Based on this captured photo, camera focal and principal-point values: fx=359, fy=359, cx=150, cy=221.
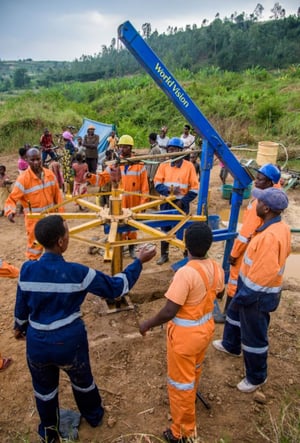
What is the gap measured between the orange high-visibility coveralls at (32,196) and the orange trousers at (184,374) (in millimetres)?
2297

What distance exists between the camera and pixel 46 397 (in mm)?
2393

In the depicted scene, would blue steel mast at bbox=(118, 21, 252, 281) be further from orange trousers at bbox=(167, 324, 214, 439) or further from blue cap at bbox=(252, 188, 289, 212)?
orange trousers at bbox=(167, 324, 214, 439)

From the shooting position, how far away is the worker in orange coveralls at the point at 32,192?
13.5 feet

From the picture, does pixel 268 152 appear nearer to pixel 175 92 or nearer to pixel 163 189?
pixel 163 189

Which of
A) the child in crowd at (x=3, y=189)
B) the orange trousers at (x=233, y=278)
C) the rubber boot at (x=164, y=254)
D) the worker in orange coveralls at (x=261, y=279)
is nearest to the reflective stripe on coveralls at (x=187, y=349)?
the worker in orange coveralls at (x=261, y=279)

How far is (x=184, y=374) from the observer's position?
7.66ft

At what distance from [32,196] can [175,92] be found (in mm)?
2086

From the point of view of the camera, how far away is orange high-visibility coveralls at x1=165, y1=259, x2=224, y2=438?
2203 mm

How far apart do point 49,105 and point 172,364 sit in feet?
63.0

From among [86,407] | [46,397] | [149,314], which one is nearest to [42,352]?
[46,397]

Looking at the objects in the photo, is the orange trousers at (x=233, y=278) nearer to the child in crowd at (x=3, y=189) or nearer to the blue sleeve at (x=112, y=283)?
the blue sleeve at (x=112, y=283)

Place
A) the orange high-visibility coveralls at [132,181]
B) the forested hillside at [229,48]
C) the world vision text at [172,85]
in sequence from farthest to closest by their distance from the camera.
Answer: the forested hillside at [229,48] < the orange high-visibility coveralls at [132,181] < the world vision text at [172,85]

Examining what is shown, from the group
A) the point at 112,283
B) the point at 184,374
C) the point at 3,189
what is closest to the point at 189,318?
the point at 184,374

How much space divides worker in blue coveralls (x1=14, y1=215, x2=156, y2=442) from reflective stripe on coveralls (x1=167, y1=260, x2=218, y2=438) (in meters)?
0.44
